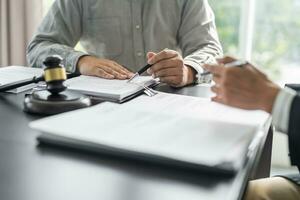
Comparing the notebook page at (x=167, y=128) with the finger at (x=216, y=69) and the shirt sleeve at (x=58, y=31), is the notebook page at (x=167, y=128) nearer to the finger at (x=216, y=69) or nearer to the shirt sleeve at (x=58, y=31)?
the finger at (x=216, y=69)

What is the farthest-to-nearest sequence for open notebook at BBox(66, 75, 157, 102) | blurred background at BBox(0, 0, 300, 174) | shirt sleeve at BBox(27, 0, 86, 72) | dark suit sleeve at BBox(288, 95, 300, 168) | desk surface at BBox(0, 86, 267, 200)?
1. blurred background at BBox(0, 0, 300, 174)
2. shirt sleeve at BBox(27, 0, 86, 72)
3. open notebook at BBox(66, 75, 157, 102)
4. dark suit sleeve at BBox(288, 95, 300, 168)
5. desk surface at BBox(0, 86, 267, 200)

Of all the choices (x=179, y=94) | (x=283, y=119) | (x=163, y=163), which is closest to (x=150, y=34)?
(x=179, y=94)

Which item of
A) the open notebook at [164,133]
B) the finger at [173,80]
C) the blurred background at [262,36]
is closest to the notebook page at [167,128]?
the open notebook at [164,133]

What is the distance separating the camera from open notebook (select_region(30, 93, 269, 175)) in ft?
1.93

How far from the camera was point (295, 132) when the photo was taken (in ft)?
2.33

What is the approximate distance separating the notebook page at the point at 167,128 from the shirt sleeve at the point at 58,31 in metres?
0.61

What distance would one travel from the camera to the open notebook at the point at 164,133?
0.59 m

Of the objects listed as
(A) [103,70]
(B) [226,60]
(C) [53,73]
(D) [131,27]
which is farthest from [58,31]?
(B) [226,60]

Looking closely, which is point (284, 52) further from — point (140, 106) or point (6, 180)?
point (6, 180)

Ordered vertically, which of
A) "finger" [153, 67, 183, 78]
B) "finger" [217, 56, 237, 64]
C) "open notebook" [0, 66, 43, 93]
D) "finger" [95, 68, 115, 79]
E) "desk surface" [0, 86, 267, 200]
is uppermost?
"finger" [217, 56, 237, 64]

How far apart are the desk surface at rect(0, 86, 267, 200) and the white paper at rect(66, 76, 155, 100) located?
12.4 inches

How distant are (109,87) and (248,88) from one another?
39cm

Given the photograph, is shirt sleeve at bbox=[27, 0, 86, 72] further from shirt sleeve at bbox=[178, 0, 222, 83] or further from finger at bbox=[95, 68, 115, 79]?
shirt sleeve at bbox=[178, 0, 222, 83]

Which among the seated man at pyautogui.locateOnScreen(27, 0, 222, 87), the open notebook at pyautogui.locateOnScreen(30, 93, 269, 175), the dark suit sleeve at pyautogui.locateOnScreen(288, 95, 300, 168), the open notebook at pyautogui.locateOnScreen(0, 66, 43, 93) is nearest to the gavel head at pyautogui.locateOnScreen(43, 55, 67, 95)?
the open notebook at pyautogui.locateOnScreen(30, 93, 269, 175)
